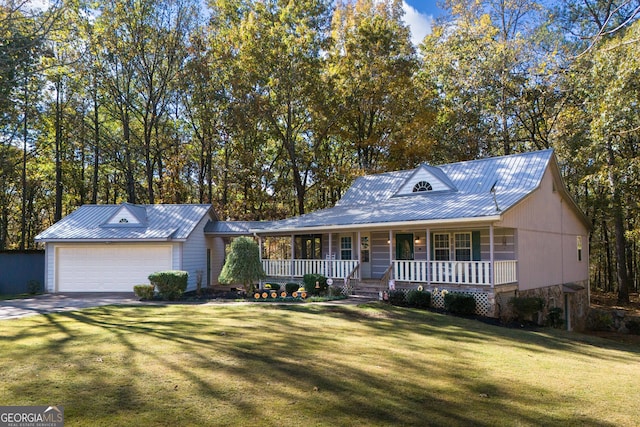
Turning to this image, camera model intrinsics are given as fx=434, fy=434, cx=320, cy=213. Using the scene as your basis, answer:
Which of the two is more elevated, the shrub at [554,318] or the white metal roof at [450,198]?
the white metal roof at [450,198]

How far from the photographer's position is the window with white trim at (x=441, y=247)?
16.4 meters

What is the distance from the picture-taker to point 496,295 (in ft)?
44.7

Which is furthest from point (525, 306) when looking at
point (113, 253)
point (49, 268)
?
point (49, 268)

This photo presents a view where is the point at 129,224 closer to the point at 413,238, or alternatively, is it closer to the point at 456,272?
the point at 413,238

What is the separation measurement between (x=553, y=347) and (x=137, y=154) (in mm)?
28339

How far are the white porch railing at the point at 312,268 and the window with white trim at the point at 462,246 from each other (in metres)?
3.78

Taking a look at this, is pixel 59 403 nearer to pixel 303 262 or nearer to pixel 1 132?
pixel 303 262

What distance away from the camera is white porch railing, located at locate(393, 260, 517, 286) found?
45.0ft

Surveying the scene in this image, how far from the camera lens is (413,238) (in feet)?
56.7

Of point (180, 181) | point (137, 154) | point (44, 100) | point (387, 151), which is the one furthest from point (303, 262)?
point (44, 100)

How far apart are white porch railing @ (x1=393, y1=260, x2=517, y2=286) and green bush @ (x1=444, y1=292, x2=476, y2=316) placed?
0.65 meters

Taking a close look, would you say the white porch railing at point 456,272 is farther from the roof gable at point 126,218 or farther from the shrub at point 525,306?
the roof gable at point 126,218

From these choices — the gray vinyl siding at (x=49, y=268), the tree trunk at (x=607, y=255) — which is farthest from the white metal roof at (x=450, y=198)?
the tree trunk at (x=607, y=255)

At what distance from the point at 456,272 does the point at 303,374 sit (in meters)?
9.91
